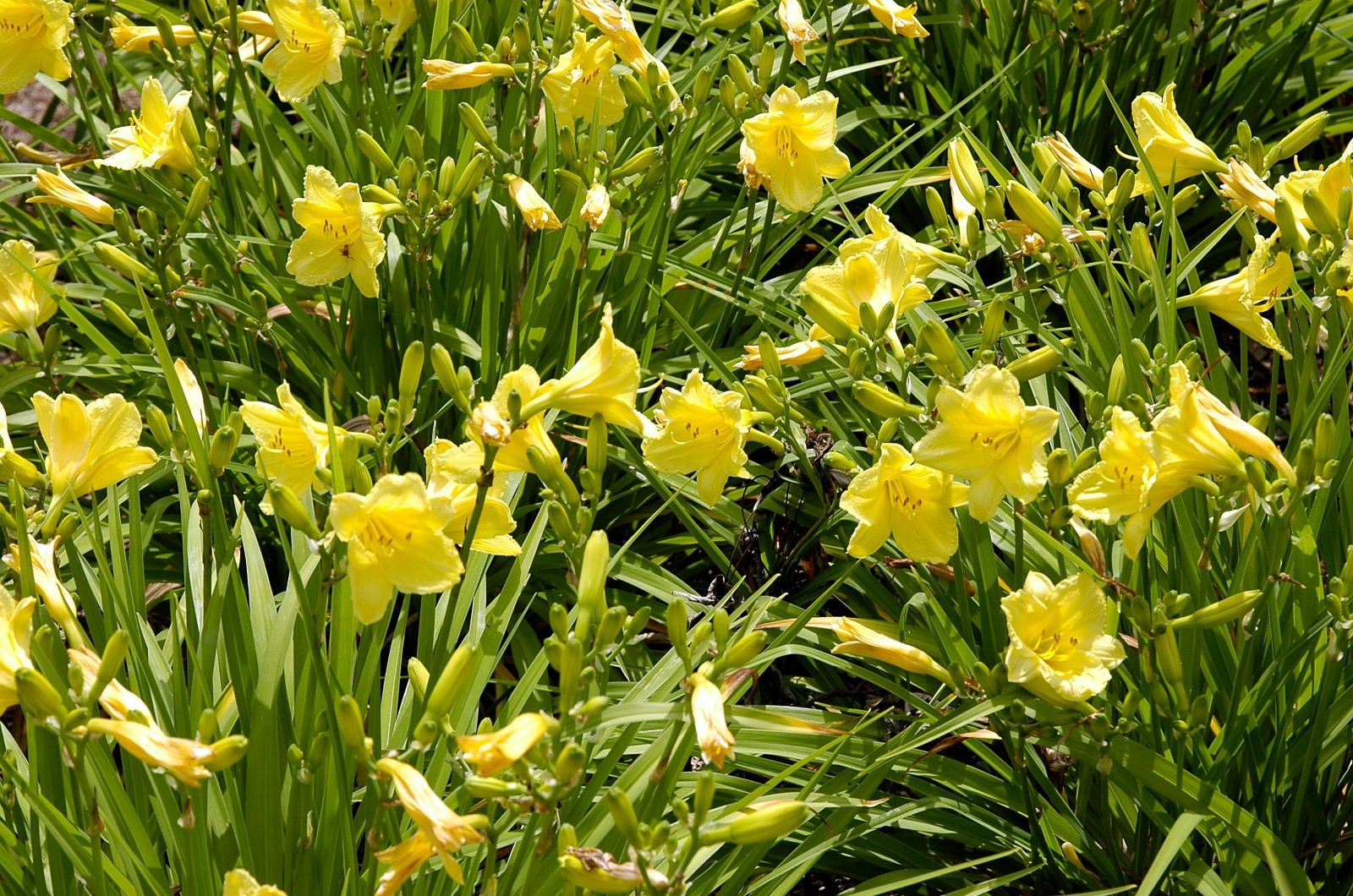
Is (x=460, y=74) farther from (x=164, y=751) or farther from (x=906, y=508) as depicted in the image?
(x=164, y=751)

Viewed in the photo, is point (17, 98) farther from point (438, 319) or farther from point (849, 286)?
point (849, 286)

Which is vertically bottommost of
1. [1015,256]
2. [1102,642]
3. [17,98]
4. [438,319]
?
[17,98]

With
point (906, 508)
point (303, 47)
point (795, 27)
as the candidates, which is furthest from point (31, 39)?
point (906, 508)

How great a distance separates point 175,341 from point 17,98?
218cm

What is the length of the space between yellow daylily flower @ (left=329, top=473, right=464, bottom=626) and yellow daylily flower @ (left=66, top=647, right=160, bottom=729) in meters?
0.21

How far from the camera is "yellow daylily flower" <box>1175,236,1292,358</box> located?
1.63 meters

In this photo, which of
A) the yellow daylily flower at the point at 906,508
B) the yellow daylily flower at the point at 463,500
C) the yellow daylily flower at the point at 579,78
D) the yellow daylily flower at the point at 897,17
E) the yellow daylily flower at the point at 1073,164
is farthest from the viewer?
the yellow daylily flower at the point at 897,17

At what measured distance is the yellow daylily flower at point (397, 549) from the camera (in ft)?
3.79

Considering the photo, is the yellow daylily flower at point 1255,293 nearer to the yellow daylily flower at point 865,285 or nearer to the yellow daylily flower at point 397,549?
the yellow daylily flower at point 865,285

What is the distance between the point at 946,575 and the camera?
1688mm

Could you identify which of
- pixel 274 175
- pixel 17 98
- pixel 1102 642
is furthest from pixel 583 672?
pixel 17 98

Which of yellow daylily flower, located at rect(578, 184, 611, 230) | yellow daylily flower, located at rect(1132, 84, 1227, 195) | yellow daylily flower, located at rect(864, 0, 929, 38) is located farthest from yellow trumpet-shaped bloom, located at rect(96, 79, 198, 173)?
yellow daylily flower, located at rect(1132, 84, 1227, 195)

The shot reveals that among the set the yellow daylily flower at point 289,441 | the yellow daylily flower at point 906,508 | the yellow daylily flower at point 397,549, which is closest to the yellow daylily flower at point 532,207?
the yellow daylily flower at point 289,441

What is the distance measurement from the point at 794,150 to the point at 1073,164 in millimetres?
406
